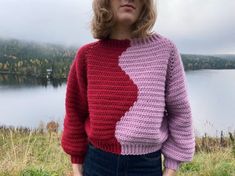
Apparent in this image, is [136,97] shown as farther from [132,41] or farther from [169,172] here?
[169,172]

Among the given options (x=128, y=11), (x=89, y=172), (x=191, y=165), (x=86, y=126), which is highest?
(x=128, y=11)

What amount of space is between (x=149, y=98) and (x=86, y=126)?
0.38 m

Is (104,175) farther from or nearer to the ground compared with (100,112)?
nearer to the ground

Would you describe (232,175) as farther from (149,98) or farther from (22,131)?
(22,131)

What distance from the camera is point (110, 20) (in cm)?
237

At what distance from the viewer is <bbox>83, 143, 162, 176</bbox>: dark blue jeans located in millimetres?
2229

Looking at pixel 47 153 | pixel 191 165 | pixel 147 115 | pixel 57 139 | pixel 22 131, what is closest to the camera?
pixel 147 115

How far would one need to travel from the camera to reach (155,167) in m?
2.28

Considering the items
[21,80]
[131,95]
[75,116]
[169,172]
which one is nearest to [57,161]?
[75,116]

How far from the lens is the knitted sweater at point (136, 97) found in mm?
2234

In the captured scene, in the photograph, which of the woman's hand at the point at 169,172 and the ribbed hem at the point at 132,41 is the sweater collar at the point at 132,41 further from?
the woman's hand at the point at 169,172

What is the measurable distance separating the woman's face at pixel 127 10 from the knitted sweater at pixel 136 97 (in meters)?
0.10

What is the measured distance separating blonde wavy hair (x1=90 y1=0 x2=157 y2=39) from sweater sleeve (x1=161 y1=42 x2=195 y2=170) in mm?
156

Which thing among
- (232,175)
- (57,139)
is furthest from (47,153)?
(232,175)
